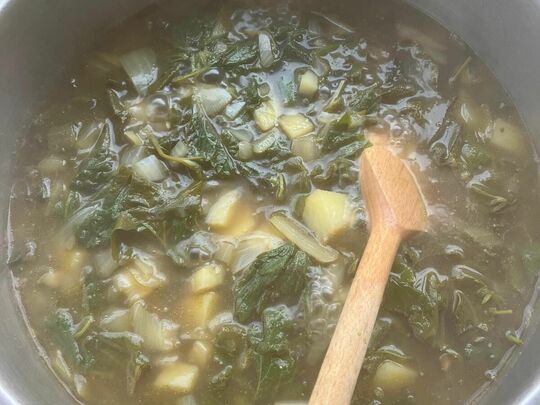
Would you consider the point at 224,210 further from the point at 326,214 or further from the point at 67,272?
the point at 67,272

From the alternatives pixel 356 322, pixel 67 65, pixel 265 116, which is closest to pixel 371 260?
pixel 356 322

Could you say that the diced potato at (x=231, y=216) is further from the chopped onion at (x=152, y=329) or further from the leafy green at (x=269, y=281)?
the chopped onion at (x=152, y=329)

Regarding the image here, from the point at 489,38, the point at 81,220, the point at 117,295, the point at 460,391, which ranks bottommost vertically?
the point at 460,391

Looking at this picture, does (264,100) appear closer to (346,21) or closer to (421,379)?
(346,21)

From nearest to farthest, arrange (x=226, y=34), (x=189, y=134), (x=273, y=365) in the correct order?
1. (x=273, y=365)
2. (x=189, y=134)
3. (x=226, y=34)

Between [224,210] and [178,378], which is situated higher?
[224,210]

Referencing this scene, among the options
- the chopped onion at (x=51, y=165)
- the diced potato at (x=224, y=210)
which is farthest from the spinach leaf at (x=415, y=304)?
the chopped onion at (x=51, y=165)

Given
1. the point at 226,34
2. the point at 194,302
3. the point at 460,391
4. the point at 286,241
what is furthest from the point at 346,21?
the point at 460,391
